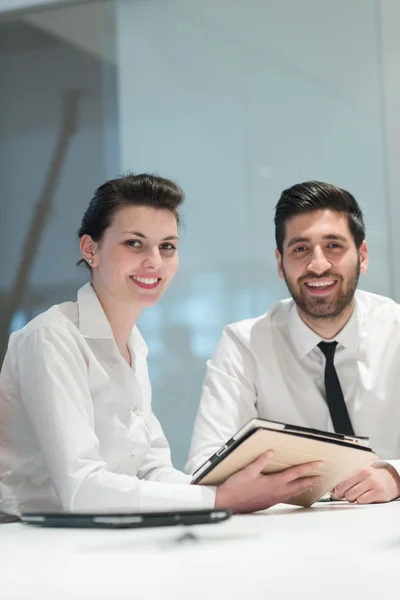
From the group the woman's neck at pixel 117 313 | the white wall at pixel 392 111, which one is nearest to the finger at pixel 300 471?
the woman's neck at pixel 117 313

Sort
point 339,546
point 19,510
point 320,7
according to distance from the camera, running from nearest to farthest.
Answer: point 339,546, point 19,510, point 320,7

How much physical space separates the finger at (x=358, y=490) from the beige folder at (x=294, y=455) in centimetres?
17

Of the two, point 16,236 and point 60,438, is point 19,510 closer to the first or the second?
point 60,438

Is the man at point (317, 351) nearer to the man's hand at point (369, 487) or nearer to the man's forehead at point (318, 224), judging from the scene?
the man's forehead at point (318, 224)

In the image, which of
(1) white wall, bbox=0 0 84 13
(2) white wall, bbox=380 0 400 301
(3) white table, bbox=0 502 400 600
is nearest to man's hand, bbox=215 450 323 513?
(3) white table, bbox=0 502 400 600

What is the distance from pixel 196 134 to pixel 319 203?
1.46 meters

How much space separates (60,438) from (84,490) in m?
0.12

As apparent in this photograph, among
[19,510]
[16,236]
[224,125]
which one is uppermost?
[224,125]

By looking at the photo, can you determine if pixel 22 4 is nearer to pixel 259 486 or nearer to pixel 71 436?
pixel 71 436

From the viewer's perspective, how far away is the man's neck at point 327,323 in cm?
280

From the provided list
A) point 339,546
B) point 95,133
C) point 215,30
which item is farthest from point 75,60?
point 339,546

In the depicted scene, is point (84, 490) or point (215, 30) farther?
point (215, 30)

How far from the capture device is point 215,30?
4.20m

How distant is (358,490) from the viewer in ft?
6.50
